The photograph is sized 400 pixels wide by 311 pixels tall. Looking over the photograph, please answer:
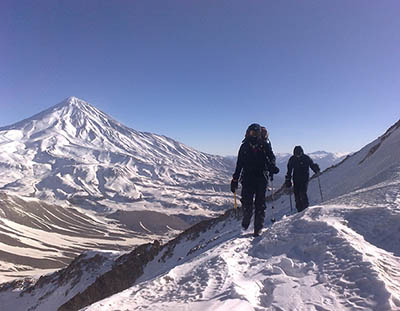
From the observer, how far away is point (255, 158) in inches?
333

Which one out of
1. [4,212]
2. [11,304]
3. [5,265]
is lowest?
[11,304]

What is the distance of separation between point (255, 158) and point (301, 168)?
4.91m

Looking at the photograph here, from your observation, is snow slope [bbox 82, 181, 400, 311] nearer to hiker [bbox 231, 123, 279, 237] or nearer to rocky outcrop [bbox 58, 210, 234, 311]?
hiker [bbox 231, 123, 279, 237]

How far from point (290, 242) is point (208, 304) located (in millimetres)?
2912

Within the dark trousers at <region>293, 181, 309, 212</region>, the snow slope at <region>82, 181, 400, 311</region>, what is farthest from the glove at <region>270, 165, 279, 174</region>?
the dark trousers at <region>293, 181, 309, 212</region>

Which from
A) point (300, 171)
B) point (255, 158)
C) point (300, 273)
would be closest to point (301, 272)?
point (300, 273)

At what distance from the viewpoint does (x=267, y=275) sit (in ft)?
18.4

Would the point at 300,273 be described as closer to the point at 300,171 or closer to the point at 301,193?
the point at 300,171

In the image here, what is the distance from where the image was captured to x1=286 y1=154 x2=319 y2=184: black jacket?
40.5 ft

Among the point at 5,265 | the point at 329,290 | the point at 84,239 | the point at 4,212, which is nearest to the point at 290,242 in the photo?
the point at 329,290

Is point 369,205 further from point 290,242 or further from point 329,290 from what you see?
point 329,290

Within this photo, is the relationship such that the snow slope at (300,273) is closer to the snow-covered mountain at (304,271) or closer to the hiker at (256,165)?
the snow-covered mountain at (304,271)

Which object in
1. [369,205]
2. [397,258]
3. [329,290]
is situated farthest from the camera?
[369,205]

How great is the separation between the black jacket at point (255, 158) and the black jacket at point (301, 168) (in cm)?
429
